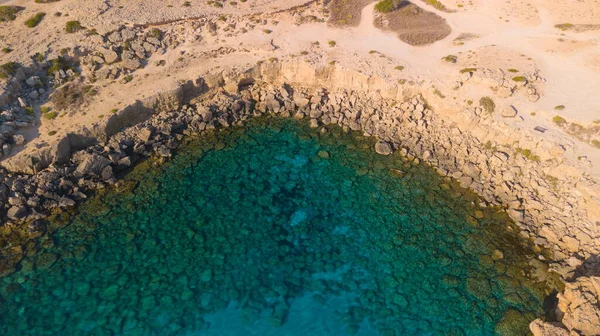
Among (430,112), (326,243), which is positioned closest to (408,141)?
(430,112)

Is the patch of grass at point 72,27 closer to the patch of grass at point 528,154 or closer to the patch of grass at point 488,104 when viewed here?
the patch of grass at point 488,104

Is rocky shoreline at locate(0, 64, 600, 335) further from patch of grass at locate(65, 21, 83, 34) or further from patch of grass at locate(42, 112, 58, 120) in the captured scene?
patch of grass at locate(65, 21, 83, 34)

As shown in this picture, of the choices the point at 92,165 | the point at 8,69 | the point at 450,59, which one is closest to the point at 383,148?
the point at 450,59

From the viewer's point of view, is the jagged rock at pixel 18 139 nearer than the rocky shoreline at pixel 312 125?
No

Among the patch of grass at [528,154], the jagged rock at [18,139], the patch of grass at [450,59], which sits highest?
the patch of grass at [450,59]

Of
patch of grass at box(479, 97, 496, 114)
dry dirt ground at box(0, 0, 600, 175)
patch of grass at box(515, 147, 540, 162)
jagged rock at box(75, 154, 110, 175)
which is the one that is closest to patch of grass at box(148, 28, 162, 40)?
dry dirt ground at box(0, 0, 600, 175)

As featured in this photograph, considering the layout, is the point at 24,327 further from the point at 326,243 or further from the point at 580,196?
the point at 580,196

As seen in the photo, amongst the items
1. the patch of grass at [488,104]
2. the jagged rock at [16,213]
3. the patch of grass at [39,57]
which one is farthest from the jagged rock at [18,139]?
the patch of grass at [488,104]
